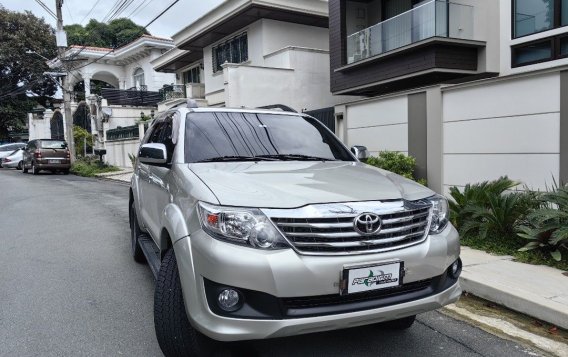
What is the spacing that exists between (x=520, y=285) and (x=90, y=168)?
2093 cm

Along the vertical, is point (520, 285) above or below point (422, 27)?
below

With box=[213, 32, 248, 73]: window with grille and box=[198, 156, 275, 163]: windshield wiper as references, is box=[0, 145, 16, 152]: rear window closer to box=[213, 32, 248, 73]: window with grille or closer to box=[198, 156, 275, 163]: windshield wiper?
box=[213, 32, 248, 73]: window with grille

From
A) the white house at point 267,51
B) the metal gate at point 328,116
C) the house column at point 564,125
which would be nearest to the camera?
the house column at point 564,125

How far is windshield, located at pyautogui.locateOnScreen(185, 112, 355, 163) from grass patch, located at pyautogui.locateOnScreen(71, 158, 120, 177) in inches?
704

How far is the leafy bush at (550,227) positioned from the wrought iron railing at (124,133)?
19.8m

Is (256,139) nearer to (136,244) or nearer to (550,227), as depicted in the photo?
(136,244)

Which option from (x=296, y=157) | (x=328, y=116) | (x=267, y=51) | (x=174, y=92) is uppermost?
(x=267, y=51)

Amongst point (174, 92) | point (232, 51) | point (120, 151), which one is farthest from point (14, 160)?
point (232, 51)

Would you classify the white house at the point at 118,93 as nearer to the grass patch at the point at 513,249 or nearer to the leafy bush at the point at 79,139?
the leafy bush at the point at 79,139

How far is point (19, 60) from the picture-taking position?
128 ft

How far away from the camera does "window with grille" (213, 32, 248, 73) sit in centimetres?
1960

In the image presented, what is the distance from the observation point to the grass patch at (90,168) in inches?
826

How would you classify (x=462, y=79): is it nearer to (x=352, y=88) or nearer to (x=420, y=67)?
(x=420, y=67)

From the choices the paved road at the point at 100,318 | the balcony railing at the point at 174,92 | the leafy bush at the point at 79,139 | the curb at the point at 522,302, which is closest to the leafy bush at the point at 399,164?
the curb at the point at 522,302
